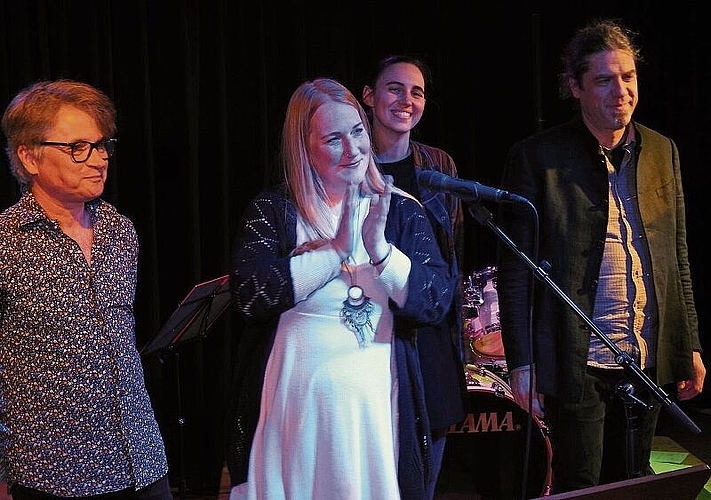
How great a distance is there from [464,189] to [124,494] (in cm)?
Result: 105

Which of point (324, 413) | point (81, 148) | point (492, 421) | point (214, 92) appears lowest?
point (492, 421)

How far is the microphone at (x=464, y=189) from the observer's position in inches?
81.9

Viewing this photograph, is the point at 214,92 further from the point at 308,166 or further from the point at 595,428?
the point at 595,428

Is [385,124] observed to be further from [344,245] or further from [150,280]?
[150,280]

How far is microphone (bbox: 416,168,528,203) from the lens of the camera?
2.08 metres

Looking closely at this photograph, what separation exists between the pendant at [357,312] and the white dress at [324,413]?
10 mm

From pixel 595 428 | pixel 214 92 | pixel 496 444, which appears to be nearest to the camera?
pixel 595 428

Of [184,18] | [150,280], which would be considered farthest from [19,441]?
[184,18]

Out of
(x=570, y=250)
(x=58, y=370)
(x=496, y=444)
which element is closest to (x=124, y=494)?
(x=58, y=370)

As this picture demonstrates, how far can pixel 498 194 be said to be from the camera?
2.10 metres

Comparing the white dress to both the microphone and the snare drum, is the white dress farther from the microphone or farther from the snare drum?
the snare drum

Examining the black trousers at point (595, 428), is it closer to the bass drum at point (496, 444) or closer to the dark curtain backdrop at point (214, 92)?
the bass drum at point (496, 444)

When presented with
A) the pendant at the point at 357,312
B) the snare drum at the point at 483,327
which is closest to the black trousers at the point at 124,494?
the pendant at the point at 357,312

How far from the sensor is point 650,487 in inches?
48.1
